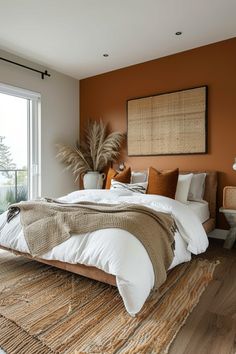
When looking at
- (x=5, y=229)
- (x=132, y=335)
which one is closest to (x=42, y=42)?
(x=5, y=229)

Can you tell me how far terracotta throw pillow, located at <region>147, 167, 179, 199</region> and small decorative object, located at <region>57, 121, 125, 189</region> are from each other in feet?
4.48

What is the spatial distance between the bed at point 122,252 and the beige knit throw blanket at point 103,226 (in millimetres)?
62

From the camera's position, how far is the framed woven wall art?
359cm

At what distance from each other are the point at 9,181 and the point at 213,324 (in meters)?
3.32

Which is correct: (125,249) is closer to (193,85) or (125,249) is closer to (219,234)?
(219,234)

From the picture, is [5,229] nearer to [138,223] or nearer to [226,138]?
[138,223]

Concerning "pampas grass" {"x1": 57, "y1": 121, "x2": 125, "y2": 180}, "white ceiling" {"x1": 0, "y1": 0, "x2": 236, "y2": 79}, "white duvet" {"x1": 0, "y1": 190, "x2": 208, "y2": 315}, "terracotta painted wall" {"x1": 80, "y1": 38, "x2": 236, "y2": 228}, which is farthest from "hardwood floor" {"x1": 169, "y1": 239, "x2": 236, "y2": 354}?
"white ceiling" {"x1": 0, "y1": 0, "x2": 236, "y2": 79}

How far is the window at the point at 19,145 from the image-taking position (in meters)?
3.77

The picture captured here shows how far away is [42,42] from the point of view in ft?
11.2

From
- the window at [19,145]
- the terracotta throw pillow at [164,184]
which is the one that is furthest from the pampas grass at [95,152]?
the terracotta throw pillow at [164,184]

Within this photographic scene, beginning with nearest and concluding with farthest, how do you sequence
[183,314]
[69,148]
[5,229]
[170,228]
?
[183,314] → [170,228] → [5,229] → [69,148]

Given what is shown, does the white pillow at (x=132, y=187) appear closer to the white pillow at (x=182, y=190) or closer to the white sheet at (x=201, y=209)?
the white pillow at (x=182, y=190)

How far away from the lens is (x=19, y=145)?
3984 millimetres

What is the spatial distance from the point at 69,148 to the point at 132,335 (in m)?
3.40
